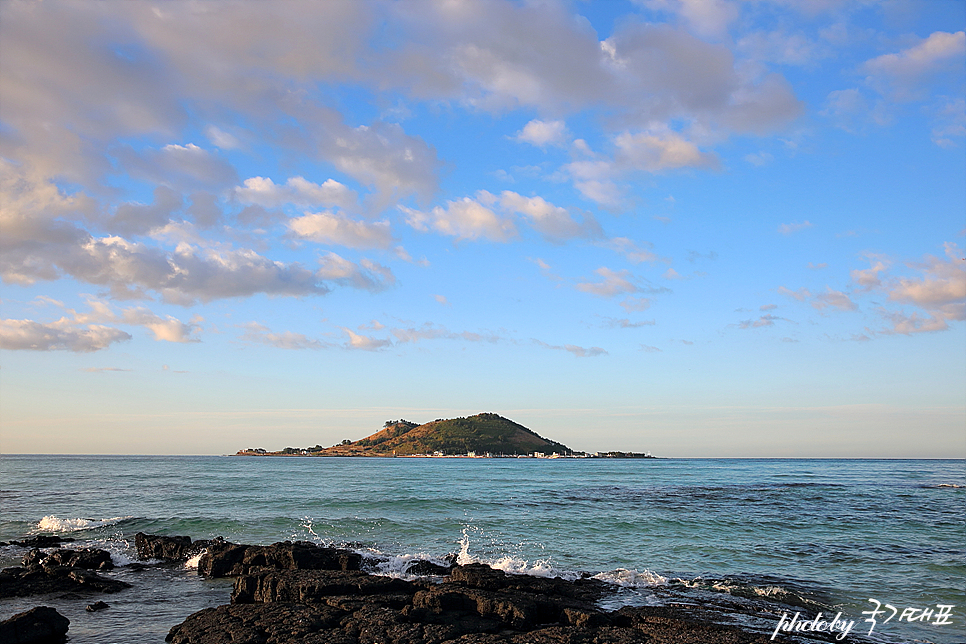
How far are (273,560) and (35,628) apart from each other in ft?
24.1

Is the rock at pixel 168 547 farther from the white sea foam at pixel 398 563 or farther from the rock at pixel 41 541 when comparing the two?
the white sea foam at pixel 398 563

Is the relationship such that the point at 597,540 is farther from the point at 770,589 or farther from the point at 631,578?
Answer: the point at 770,589

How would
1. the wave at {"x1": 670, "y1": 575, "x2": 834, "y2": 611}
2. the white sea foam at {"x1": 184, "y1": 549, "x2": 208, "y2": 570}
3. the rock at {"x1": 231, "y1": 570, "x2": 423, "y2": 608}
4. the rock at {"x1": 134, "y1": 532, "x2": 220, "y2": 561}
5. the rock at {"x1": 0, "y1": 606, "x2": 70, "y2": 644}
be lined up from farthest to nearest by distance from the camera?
the rock at {"x1": 134, "y1": 532, "x2": 220, "y2": 561} → the white sea foam at {"x1": 184, "y1": 549, "x2": 208, "y2": 570} → the wave at {"x1": 670, "y1": 575, "x2": 834, "y2": 611} → the rock at {"x1": 231, "y1": 570, "x2": 423, "y2": 608} → the rock at {"x1": 0, "y1": 606, "x2": 70, "y2": 644}

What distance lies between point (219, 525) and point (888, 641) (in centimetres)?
3012

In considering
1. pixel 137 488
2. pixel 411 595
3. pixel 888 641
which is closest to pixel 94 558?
pixel 411 595

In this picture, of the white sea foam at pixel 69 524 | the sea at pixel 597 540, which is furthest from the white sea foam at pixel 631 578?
the white sea foam at pixel 69 524

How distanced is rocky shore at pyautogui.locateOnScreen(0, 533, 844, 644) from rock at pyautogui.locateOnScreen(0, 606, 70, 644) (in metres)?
0.02

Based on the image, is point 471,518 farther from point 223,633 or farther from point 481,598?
point 223,633

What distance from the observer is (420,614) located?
13164mm

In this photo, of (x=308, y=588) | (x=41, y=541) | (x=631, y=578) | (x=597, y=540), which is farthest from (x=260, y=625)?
(x=41, y=541)

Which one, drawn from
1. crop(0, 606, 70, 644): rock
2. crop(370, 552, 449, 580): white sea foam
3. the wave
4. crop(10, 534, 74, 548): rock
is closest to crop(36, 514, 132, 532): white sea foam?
Answer: crop(10, 534, 74, 548): rock

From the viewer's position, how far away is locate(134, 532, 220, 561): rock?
22.8m

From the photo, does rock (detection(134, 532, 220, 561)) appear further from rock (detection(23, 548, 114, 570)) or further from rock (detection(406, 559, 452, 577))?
rock (detection(406, 559, 452, 577))

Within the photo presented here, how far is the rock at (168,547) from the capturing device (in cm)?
2278
